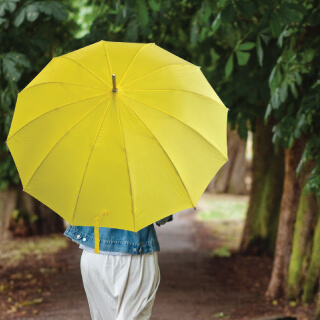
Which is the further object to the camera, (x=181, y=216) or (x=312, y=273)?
(x=181, y=216)

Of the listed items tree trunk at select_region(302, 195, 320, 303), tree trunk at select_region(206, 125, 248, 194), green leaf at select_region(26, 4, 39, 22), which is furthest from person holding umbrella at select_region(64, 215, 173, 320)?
tree trunk at select_region(206, 125, 248, 194)

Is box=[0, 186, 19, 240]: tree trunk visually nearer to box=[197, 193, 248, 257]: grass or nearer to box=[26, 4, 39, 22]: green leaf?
box=[197, 193, 248, 257]: grass

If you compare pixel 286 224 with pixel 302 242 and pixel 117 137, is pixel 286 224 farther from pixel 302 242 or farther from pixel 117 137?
pixel 117 137

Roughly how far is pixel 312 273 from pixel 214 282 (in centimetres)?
194

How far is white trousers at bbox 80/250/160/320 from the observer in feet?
12.3

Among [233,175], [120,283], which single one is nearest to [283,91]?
[120,283]

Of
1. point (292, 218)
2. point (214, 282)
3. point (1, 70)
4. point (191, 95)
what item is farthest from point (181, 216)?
point (191, 95)

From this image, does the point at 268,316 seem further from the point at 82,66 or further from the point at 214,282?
the point at 82,66

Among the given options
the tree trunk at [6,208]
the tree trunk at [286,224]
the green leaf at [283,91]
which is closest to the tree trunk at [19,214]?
the tree trunk at [6,208]

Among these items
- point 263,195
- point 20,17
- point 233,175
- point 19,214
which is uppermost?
point 20,17

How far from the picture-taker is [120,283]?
12.3 ft

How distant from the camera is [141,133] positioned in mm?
3314

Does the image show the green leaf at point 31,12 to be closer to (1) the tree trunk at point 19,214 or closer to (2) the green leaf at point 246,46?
(2) the green leaf at point 246,46

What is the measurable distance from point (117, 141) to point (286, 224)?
15.5 ft
